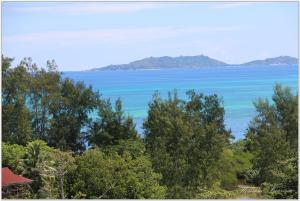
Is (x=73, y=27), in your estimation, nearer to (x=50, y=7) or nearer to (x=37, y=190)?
(x=50, y=7)

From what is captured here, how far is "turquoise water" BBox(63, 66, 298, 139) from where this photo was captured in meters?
6.80

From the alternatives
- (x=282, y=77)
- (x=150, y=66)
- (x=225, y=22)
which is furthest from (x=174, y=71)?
(x=282, y=77)

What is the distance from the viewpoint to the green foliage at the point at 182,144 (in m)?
6.45

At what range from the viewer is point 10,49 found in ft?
21.0

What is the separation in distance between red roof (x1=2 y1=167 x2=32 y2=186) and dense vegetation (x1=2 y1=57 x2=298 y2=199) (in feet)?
0.81

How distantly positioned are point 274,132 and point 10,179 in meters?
3.18

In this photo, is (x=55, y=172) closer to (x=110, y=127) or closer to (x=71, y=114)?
(x=110, y=127)

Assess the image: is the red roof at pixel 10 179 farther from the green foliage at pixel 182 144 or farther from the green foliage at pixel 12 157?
the green foliage at pixel 182 144

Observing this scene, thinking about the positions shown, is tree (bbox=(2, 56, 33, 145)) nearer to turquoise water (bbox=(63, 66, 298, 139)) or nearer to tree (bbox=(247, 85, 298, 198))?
turquoise water (bbox=(63, 66, 298, 139))

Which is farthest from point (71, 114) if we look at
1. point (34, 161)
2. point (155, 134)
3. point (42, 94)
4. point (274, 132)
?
point (274, 132)

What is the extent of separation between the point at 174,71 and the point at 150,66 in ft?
1.08

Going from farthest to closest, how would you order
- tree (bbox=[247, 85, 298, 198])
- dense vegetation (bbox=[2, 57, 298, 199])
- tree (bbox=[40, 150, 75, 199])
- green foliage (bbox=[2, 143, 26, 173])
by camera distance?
1. tree (bbox=[247, 85, 298, 198])
2. dense vegetation (bbox=[2, 57, 298, 199])
3. green foliage (bbox=[2, 143, 26, 173])
4. tree (bbox=[40, 150, 75, 199])

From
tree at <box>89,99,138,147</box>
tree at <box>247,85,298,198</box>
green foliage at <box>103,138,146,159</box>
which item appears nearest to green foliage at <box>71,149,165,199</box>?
green foliage at <box>103,138,146,159</box>

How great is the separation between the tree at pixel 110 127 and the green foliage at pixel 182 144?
8.8 inches
